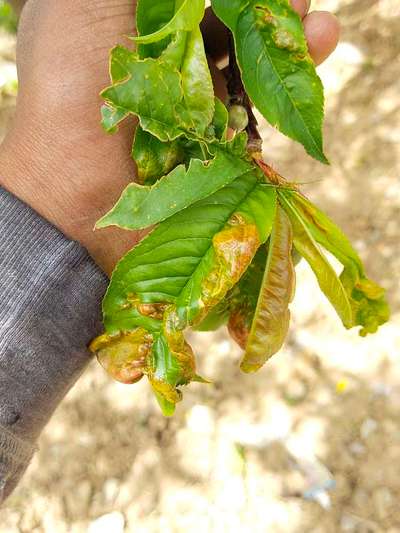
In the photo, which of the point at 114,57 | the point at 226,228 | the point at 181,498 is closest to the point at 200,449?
the point at 181,498

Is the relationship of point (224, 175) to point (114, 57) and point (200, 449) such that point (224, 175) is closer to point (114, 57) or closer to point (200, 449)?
point (114, 57)

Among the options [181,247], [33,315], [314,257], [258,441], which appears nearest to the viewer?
[181,247]

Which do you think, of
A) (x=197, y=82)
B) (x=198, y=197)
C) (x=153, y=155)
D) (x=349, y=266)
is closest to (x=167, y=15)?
(x=197, y=82)

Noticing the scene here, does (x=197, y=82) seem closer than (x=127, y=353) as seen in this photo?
Yes

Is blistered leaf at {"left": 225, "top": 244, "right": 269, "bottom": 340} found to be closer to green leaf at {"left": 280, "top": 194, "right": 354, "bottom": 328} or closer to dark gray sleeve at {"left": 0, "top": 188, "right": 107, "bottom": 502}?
green leaf at {"left": 280, "top": 194, "right": 354, "bottom": 328}

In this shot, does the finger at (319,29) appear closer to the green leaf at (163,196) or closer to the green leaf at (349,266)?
the green leaf at (349,266)

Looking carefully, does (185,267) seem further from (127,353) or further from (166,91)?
(166,91)
